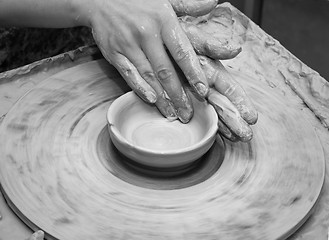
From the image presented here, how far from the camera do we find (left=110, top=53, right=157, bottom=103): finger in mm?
1373

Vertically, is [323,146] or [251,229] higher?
[251,229]

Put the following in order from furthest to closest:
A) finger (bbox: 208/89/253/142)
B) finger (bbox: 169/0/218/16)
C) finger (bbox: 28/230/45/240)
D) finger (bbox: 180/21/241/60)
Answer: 1. finger (bbox: 169/0/218/16)
2. finger (bbox: 180/21/241/60)
3. finger (bbox: 208/89/253/142)
4. finger (bbox: 28/230/45/240)

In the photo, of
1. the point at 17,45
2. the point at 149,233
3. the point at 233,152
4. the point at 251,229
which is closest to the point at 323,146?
the point at 233,152

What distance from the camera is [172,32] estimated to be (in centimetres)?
139

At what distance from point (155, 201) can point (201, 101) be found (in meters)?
0.36

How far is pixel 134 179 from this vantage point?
1243mm

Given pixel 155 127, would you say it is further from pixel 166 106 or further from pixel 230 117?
pixel 230 117

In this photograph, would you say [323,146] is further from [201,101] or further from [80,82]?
[80,82]

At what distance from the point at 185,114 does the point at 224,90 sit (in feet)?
0.42

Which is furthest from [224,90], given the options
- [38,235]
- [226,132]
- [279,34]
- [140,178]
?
[279,34]

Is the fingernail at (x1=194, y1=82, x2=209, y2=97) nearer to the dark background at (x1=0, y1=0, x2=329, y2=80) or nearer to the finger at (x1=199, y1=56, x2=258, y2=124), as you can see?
the finger at (x1=199, y1=56, x2=258, y2=124)

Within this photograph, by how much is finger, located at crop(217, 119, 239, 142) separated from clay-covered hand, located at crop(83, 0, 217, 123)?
90mm

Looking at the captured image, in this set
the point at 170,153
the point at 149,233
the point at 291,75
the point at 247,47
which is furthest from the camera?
the point at 247,47

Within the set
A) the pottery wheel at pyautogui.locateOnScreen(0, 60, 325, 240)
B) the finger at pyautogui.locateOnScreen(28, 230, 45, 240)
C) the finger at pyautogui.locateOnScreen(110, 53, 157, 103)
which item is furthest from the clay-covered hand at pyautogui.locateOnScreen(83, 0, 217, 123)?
the finger at pyautogui.locateOnScreen(28, 230, 45, 240)
